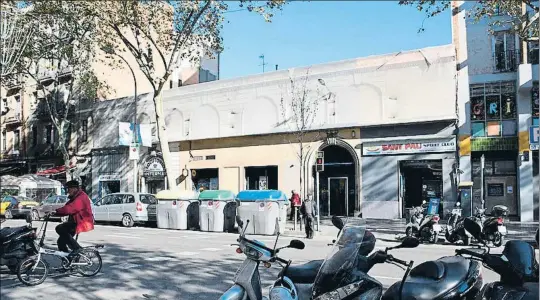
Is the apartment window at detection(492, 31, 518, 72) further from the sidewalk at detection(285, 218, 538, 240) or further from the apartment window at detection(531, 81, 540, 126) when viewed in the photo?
the sidewalk at detection(285, 218, 538, 240)

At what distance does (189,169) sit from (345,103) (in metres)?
10.3

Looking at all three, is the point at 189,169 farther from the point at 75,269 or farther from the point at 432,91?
the point at 75,269

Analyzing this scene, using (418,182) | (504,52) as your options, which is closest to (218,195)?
(418,182)

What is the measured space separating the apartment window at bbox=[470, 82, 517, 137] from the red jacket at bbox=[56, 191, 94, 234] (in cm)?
1735

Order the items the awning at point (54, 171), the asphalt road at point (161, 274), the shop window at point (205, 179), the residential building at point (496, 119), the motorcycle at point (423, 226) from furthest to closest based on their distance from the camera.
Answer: the awning at point (54, 171), the shop window at point (205, 179), the residential building at point (496, 119), the motorcycle at point (423, 226), the asphalt road at point (161, 274)

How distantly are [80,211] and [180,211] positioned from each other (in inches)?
481

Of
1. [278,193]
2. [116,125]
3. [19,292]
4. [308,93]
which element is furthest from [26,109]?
[19,292]

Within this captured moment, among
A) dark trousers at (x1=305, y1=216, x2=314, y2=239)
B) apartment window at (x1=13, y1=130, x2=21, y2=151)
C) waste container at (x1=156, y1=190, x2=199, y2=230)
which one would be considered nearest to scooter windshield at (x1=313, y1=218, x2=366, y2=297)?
dark trousers at (x1=305, y1=216, x2=314, y2=239)

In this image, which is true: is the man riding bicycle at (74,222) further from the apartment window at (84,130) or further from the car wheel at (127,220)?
the apartment window at (84,130)

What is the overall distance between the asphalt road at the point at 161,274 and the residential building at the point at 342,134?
8.43 meters

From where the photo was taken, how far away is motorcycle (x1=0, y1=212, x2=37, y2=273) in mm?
8172

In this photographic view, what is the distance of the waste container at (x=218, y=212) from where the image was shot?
2011 cm

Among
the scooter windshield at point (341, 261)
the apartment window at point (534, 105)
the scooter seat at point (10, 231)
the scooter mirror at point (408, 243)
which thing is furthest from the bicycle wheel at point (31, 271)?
the apartment window at point (534, 105)

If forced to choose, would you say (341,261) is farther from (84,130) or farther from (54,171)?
(54,171)
